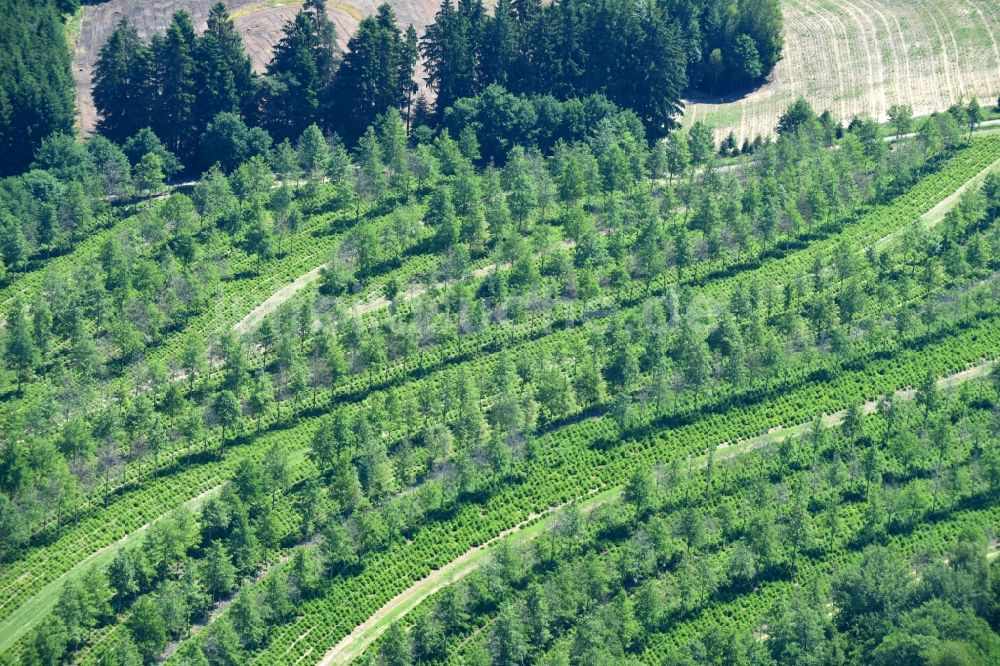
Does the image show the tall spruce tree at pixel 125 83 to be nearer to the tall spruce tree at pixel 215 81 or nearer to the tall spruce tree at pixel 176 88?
the tall spruce tree at pixel 176 88

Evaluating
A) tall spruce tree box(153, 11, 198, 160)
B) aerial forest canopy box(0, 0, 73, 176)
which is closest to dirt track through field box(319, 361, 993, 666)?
tall spruce tree box(153, 11, 198, 160)

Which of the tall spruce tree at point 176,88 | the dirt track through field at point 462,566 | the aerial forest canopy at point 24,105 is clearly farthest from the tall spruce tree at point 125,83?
the dirt track through field at point 462,566

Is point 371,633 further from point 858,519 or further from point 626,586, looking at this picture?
point 858,519

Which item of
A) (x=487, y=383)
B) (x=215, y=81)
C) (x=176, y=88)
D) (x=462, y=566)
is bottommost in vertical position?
(x=462, y=566)

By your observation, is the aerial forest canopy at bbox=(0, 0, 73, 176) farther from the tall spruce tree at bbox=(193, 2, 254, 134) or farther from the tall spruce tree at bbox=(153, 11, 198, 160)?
the tall spruce tree at bbox=(193, 2, 254, 134)

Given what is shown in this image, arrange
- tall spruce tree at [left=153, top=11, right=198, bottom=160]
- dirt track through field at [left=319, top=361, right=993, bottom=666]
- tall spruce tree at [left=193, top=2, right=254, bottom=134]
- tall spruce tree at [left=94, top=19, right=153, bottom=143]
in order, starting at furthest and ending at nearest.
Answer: tall spruce tree at [left=193, top=2, right=254, bottom=134] → tall spruce tree at [left=94, top=19, right=153, bottom=143] → tall spruce tree at [left=153, top=11, right=198, bottom=160] → dirt track through field at [left=319, top=361, right=993, bottom=666]

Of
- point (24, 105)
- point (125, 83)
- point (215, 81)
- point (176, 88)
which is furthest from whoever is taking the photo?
point (125, 83)

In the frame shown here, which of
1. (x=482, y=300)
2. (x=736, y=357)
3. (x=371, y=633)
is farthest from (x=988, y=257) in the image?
(x=371, y=633)

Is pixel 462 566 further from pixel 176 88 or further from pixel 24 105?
pixel 24 105

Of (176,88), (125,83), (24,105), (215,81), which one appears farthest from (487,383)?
(24,105)
